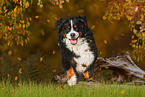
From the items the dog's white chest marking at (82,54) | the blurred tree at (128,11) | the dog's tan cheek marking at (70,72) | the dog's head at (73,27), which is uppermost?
the blurred tree at (128,11)

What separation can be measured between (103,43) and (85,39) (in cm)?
322

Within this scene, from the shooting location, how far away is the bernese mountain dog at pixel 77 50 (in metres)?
6.16

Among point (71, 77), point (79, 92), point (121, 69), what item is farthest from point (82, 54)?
point (121, 69)

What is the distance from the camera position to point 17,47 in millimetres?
9336

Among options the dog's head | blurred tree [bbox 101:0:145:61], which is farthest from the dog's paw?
blurred tree [bbox 101:0:145:61]

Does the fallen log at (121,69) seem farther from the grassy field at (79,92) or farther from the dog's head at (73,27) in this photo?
the dog's head at (73,27)

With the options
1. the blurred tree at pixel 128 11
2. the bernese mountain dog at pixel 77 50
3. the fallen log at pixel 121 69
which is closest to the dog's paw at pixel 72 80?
the bernese mountain dog at pixel 77 50

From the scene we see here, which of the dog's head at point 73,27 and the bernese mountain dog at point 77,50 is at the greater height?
the dog's head at point 73,27

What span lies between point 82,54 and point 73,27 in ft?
2.74

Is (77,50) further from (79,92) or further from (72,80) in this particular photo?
(79,92)

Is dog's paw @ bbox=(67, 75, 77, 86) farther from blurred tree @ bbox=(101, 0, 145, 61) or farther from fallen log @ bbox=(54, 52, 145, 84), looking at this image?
blurred tree @ bbox=(101, 0, 145, 61)

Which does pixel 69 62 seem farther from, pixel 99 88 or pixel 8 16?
pixel 8 16

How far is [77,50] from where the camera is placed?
6363 mm

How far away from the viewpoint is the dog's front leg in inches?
244
